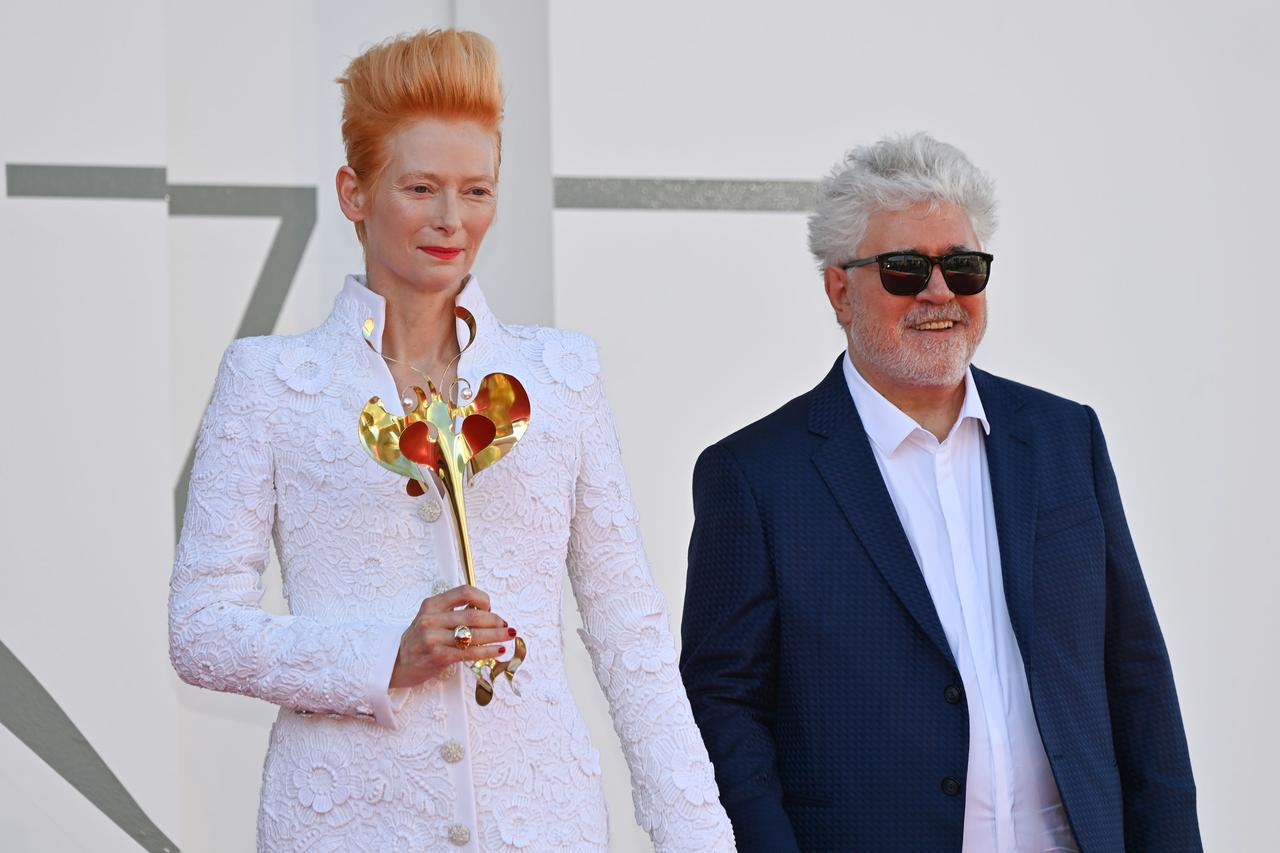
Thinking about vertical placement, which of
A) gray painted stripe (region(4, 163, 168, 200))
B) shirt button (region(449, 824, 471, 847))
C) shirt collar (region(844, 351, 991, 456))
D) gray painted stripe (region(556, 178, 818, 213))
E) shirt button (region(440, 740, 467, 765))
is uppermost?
gray painted stripe (region(556, 178, 818, 213))

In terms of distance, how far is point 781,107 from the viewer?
4875mm

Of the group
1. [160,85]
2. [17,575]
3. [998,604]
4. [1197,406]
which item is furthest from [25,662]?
[1197,406]

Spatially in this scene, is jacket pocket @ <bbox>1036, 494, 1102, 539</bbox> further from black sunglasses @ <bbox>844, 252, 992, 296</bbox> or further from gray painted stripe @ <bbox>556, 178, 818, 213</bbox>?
gray painted stripe @ <bbox>556, 178, 818, 213</bbox>

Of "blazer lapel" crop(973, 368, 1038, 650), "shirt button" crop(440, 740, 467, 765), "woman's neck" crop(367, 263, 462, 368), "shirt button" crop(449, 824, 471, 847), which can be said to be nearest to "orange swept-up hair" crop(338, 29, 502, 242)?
"woman's neck" crop(367, 263, 462, 368)

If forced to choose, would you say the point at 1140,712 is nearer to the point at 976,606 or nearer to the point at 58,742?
the point at 976,606

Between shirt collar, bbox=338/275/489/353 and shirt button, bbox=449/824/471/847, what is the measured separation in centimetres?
66

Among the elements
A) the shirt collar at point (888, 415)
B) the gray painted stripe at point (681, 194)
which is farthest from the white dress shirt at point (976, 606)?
the gray painted stripe at point (681, 194)

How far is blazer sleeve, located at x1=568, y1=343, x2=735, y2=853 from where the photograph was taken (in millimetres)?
2516

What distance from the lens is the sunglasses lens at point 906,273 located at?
3182mm

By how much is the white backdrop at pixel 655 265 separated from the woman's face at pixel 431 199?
2.02 meters

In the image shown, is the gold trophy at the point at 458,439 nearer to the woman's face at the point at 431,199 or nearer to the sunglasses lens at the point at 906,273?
the woman's face at the point at 431,199

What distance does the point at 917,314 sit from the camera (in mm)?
3184

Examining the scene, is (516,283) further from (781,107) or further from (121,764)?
(121,764)

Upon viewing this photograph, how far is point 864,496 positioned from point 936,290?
38 cm
